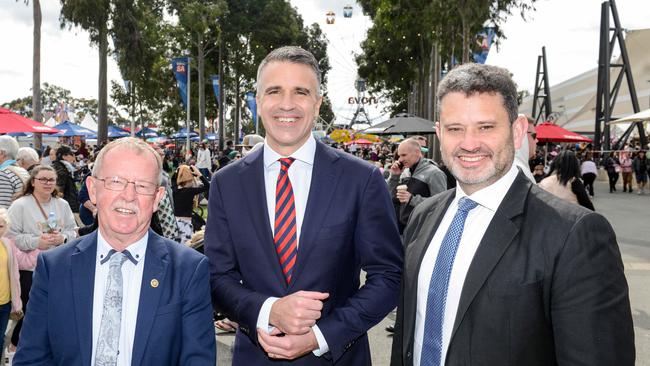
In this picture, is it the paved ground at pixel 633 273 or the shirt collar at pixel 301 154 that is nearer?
the shirt collar at pixel 301 154

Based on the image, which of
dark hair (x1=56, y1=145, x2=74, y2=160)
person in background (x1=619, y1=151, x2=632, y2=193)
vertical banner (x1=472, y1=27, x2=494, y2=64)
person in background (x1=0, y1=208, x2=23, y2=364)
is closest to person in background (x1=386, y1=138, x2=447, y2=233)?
person in background (x1=0, y1=208, x2=23, y2=364)

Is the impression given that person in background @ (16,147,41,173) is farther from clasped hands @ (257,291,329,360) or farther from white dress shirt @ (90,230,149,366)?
clasped hands @ (257,291,329,360)

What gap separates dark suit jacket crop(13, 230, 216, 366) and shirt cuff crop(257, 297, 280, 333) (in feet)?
0.70

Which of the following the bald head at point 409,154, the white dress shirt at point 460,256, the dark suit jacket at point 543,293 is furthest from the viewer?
the bald head at point 409,154

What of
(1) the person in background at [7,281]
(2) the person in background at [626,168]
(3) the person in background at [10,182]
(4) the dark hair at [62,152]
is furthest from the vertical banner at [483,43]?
(1) the person in background at [7,281]

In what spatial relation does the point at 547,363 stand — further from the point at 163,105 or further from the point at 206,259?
the point at 163,105

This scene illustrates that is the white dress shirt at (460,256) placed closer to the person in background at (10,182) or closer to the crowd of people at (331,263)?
the crowd of people at (331,263)

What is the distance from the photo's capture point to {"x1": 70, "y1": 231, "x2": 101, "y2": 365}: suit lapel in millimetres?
2180

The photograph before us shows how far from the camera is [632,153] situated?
25.0 meters

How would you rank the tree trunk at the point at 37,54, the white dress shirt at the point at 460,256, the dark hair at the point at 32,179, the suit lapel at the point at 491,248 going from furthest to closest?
the tree trunk at the point at 37,54 → the dark hair at the point at 32,179 → the white dress shirt at the point at 460,256 → the suit lapel at the point at 491,248

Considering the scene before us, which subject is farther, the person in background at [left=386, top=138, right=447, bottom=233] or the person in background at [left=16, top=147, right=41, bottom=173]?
the person in background at [left=16, top=147, right=41, bottom=173]

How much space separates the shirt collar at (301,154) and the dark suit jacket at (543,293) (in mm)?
952

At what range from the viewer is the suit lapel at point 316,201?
7.93ft

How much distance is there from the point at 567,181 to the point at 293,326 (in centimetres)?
487
